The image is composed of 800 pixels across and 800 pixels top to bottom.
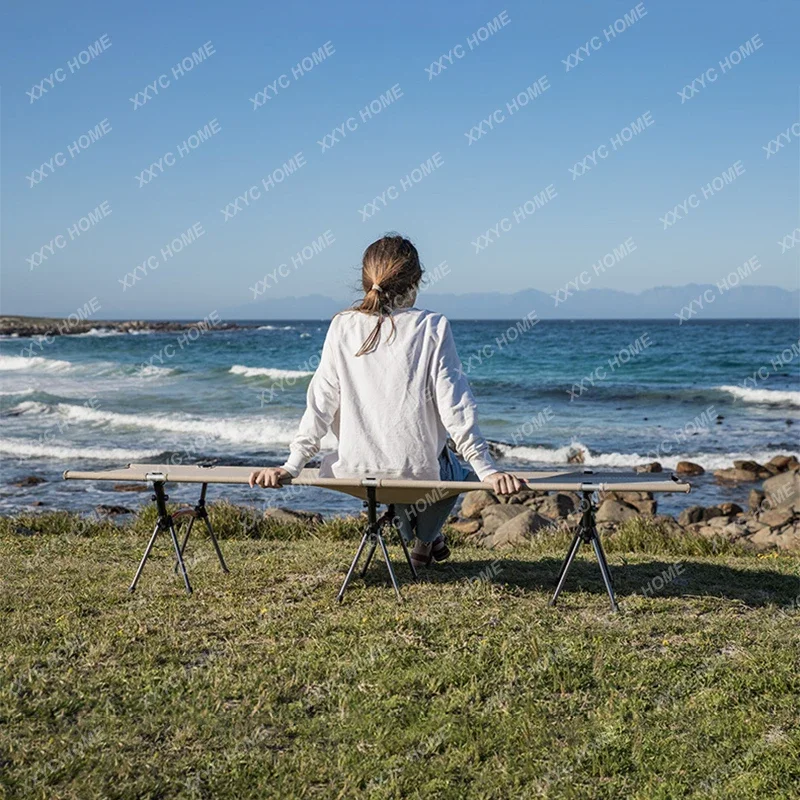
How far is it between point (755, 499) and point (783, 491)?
44 cm

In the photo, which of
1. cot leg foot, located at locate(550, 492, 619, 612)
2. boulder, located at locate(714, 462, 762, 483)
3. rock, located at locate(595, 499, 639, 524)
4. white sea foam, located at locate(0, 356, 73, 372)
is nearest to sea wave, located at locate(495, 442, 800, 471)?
boulder, located at locate(714, 462, 762, 483)

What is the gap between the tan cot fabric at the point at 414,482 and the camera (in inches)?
181

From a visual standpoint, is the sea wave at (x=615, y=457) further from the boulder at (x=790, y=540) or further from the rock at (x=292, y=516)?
the rock at (x=292, y=516)

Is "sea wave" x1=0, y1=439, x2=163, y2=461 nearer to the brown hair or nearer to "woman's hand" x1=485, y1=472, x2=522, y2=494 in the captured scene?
the brown hair

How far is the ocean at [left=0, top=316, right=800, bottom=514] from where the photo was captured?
16.0m

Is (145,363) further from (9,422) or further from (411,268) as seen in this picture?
(411,268)

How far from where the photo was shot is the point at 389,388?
16.1 ft

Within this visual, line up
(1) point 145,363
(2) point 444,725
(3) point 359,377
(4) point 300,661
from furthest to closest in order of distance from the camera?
(1) point 145,363 → (3) point 359,377 → (4) point 300,661 → (2) point 444,725

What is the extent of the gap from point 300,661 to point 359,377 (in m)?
1.53

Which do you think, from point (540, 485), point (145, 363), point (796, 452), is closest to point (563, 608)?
point (540, 485)

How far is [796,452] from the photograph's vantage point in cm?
1864

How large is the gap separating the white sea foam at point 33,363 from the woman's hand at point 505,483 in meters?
39.0

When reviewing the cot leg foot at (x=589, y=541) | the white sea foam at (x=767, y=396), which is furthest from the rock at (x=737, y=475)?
the white sea foam at (x=767, y=396)

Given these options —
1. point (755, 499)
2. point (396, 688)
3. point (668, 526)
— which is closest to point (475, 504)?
point (668, 526)
